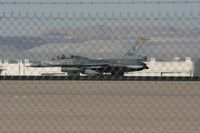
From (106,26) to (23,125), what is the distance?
533 centimetres

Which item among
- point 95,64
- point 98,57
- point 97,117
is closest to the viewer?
point 98,57

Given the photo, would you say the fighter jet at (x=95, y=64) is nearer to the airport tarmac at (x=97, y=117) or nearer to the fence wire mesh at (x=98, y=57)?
the fence wire mesh at (x=98, y=57)

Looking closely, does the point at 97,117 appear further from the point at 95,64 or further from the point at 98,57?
the point at 95,64

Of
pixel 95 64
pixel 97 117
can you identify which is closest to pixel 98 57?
pixel 97 117

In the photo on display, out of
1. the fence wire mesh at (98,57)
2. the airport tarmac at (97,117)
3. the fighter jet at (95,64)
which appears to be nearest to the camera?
the fence wire mesh at (98,57)

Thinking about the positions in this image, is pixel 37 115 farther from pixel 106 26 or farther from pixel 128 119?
pixel 106 26

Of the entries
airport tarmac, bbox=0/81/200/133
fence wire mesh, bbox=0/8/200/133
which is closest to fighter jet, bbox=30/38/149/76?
fence wire mesh, bbox=0/8/200/133

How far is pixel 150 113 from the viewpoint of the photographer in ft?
50.3

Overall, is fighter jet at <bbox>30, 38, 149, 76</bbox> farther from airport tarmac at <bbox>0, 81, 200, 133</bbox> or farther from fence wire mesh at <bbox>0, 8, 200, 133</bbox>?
airport tarmac at <bbox>0, 81, 200, 133</bbox>

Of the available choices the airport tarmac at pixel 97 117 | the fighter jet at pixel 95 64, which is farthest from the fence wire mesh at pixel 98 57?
the fighter jet at pixel 95 64

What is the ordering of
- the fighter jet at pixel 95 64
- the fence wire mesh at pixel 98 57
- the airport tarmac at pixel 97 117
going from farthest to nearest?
the fighter jet at pixel 95 64 → the airport tarmac at pixel 97 117 → the fence wire mesh at pixel 98 57

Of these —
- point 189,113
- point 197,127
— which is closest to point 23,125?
point 197,127

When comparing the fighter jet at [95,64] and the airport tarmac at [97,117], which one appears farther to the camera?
the fighter jet at [95,64]

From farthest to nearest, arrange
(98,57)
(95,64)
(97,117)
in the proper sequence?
(95,64) < (97,117) < (98,57)
